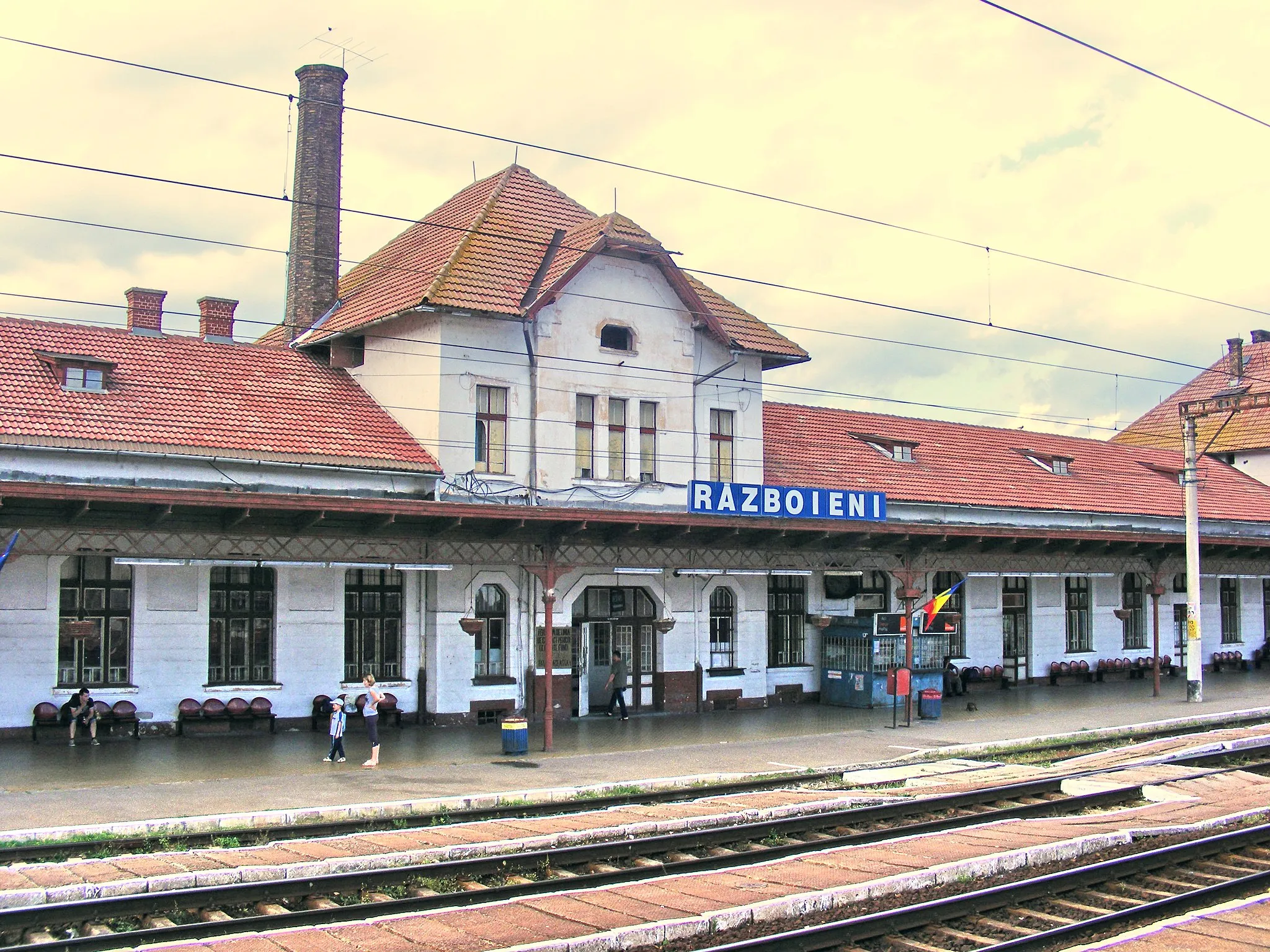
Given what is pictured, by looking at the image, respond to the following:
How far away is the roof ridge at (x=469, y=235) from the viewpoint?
A: 23.0m

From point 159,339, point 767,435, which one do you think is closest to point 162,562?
point 159,339

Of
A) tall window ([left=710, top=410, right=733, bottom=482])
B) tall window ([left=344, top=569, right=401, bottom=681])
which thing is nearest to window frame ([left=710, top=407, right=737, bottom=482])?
tall window ([left=710, top=410, right=733, bottom=482])

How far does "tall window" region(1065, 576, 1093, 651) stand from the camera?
33156 millimetres

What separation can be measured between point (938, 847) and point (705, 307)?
1545 centimetres

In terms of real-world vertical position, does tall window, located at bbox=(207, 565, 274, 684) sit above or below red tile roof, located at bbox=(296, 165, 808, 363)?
below

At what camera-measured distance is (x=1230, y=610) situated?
125 ft

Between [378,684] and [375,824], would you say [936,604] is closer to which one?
[378,684]

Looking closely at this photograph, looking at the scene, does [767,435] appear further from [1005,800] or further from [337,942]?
[337,942]

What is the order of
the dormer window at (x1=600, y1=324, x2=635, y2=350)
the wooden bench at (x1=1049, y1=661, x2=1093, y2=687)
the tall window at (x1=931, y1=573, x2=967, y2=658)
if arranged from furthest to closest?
the wooden bench at (x1=1049, y1=661, x2=1093, y2=687), the tall window at (x1=931, y1=573, x2=967, y2=658), the dormer window at (x1=600, y1=324, x2=635, y2=350)

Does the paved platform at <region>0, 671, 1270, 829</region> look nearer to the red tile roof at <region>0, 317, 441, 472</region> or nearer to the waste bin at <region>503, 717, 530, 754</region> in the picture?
the waste bin at <region>503, 717, 530, 754</region>

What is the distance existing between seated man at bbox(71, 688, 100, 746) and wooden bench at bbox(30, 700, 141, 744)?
7 centimetres

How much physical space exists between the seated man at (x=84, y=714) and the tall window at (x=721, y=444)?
499 inches

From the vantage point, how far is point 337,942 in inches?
324

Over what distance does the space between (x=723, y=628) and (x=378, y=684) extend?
7708 millimetres
